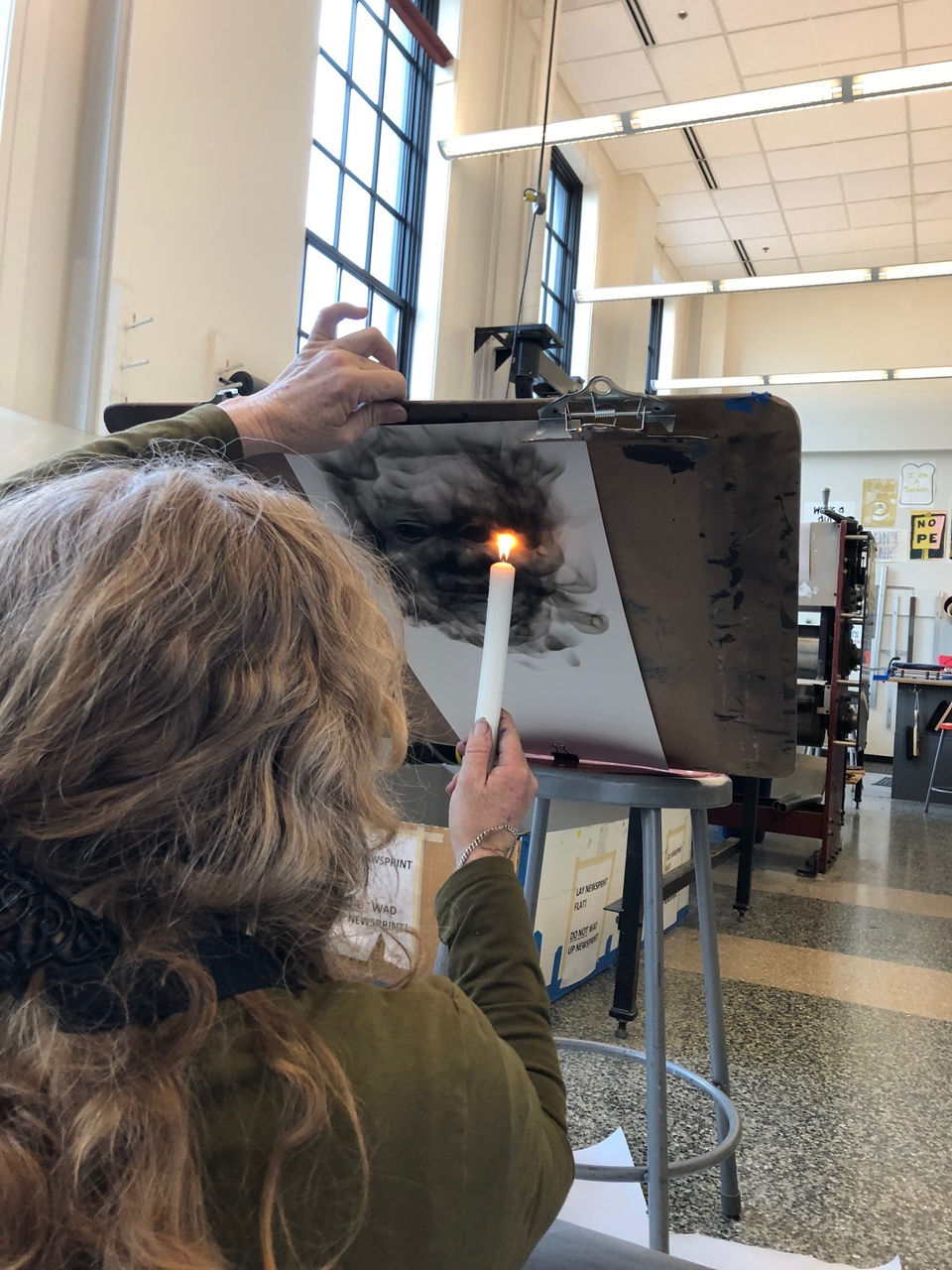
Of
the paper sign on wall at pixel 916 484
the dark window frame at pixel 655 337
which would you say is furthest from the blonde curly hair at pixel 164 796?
the paper sign on wall at pixel 916 484

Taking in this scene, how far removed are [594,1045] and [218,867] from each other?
113 cm

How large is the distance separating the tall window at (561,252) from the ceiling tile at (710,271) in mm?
1984

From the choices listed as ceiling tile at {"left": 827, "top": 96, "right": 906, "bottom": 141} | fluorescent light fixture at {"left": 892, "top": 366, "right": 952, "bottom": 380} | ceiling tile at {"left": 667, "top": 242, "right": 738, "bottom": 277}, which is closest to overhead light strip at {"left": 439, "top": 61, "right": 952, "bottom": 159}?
ceiling tile at {"left": 827, "top": 96, "right": 906, "bottom": 141}

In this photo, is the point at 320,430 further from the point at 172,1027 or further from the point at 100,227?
the point at 100,227

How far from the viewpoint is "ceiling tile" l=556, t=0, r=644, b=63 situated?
500 centimetres

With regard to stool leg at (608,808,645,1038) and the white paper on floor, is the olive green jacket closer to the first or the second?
the white paper on floor

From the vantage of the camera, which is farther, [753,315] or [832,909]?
[753,315]

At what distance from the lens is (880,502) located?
28.0 feet

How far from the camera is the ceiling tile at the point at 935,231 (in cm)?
699

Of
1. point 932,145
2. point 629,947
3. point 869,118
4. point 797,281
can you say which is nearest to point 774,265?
point 932,145

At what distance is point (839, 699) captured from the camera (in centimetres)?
397

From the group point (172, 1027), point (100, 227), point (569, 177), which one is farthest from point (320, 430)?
point (569, 177)

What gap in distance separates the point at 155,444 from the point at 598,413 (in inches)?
14.4

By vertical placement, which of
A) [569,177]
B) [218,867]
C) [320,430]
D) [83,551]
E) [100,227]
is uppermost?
[569,177]
